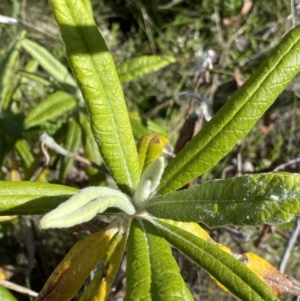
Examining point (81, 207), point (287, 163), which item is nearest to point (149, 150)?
point (81, 207)

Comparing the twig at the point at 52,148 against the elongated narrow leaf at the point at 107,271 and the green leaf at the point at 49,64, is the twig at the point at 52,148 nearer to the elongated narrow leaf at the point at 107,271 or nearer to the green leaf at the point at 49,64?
the green leaf at the point at 49,64

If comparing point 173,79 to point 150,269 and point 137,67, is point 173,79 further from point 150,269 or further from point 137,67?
point 150,269

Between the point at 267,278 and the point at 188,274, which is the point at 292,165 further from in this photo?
the point at 267,278

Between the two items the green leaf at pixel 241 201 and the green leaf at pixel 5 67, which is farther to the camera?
the green leaf at pixel 5 67

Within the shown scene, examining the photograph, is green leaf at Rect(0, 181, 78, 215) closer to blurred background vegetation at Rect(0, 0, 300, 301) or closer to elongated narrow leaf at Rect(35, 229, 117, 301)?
elongated narrow leaf at Rect(35, 229, 117, 301)

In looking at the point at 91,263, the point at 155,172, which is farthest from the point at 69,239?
the point at 155,172

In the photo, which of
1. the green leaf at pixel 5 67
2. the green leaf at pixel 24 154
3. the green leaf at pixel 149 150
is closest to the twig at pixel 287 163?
the green leaf at pixel 149 150
